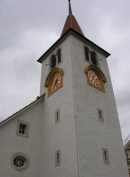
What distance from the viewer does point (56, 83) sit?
19359 mm

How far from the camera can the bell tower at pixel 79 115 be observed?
1424 cm

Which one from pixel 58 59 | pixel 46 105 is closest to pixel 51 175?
pixel 46 105

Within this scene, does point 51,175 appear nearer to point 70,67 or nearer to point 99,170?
point 99,170

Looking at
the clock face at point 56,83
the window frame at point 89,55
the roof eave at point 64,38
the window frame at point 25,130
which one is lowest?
the window frame at point 25,130

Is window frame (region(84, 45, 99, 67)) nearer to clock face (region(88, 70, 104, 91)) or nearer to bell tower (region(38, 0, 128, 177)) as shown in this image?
bell tower (region(38, 0, 128, 177))

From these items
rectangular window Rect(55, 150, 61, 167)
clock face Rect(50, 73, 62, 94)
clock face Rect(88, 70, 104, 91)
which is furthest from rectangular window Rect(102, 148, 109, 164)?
clock face Rect(50, 73, 62, 94)

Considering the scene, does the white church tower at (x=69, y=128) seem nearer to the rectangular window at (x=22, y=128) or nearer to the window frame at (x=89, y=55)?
the rectangular window at (x=22, y=128)

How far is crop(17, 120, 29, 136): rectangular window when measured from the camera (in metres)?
16.8

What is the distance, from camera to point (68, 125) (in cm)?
1550

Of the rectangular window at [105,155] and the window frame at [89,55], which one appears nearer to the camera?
the rectangular window at [105,155]

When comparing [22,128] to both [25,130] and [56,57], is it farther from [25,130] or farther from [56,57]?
[56,57]

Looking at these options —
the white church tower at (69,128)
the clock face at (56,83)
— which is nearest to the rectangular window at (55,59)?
the white church tower at (69,128)

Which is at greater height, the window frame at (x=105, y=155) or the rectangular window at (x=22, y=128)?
the rectangular window at (x=22, y=128)

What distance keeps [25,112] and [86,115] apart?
5.16 meters
